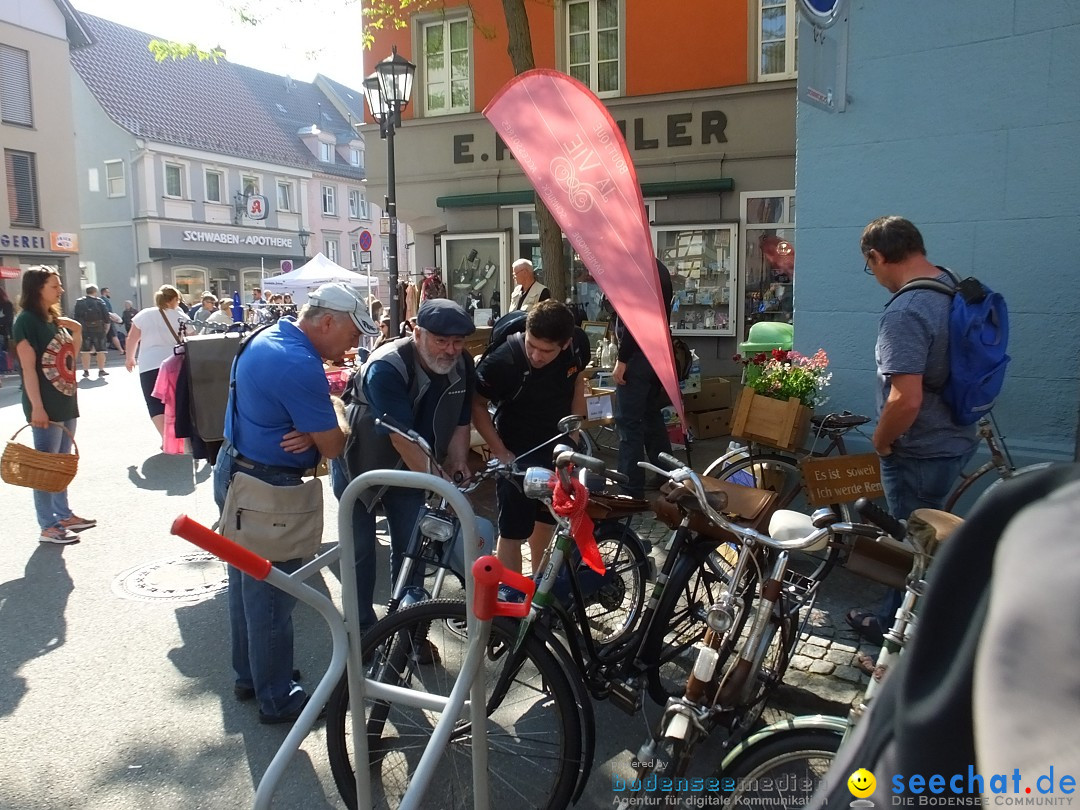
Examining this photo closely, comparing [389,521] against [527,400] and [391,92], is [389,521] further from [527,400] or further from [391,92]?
[391,92]

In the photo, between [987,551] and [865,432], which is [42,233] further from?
[987,551]

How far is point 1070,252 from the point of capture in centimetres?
455

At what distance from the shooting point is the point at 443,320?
3.61 metres

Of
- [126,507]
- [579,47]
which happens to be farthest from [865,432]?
[579,47]

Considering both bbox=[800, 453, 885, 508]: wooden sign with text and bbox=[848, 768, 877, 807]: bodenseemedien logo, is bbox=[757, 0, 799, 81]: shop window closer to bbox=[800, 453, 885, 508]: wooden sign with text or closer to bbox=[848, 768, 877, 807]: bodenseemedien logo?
bbox=[800, 453, 885, 508]: wooden sign with text

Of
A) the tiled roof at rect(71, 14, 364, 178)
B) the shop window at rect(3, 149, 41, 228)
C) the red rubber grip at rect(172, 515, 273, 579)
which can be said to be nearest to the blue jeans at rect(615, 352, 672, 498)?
the red rubber grip at rect(172, 515, 273, 579)

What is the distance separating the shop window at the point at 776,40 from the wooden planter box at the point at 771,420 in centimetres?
876

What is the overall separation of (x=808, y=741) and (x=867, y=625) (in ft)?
6.42

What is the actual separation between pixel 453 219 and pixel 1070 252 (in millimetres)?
11710

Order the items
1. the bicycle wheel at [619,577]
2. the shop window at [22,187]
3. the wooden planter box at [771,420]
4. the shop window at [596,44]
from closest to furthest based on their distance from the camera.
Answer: the bicycle wheel at [619,577], the wooden planter box at [771,420], the shop window at [596,44], the shop window at [22,187]

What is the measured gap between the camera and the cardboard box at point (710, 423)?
8008 mm

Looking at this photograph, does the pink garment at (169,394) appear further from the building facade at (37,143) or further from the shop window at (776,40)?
the building facade at (37,143)

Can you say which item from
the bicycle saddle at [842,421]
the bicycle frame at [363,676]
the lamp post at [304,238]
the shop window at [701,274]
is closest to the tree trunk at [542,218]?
the shop window at [701,274]

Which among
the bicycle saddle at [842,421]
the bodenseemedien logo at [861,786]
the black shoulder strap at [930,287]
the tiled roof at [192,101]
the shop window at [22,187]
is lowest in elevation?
the bicycle saddle at [842,421]
